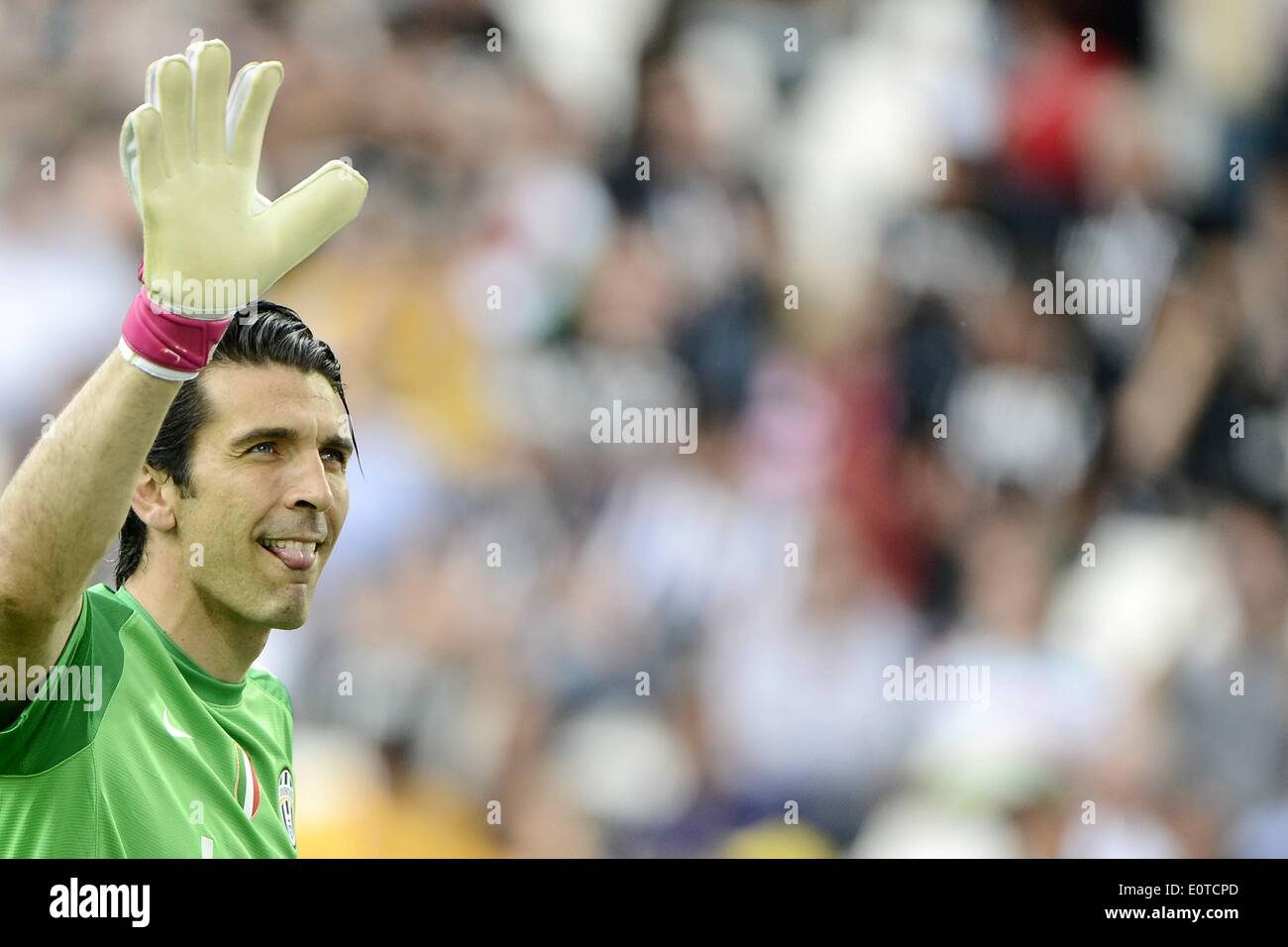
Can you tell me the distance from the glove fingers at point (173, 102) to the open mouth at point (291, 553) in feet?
2.35

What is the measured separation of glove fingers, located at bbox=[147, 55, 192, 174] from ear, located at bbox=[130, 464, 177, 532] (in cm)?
69

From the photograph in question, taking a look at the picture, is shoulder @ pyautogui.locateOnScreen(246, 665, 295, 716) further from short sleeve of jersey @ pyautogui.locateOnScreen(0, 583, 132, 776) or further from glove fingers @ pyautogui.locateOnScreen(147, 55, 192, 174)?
glove fingers @ pyautogui.locateOnScreen(147, 55, 192, 174)

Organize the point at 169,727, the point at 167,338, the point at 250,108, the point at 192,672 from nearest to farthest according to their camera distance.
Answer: the point at 167,338, the point at 250,108, the point at 169,727, the point at 192,672

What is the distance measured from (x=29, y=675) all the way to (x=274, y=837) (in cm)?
73

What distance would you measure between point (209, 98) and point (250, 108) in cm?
6

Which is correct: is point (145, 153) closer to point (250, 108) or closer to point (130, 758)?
point (250, 108)

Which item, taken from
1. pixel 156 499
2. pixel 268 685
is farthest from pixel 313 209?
pixel 268 685

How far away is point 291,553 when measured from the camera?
2.40m

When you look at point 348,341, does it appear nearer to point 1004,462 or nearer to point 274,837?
point 1004,462

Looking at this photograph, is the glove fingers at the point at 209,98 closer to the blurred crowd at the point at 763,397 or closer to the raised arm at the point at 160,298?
the raised arm at the point at 160,298

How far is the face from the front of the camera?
238 cm

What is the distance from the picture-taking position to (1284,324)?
5.45 meters

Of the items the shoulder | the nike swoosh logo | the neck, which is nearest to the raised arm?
the nike swoosh logo

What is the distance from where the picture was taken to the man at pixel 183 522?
5.70 ft
